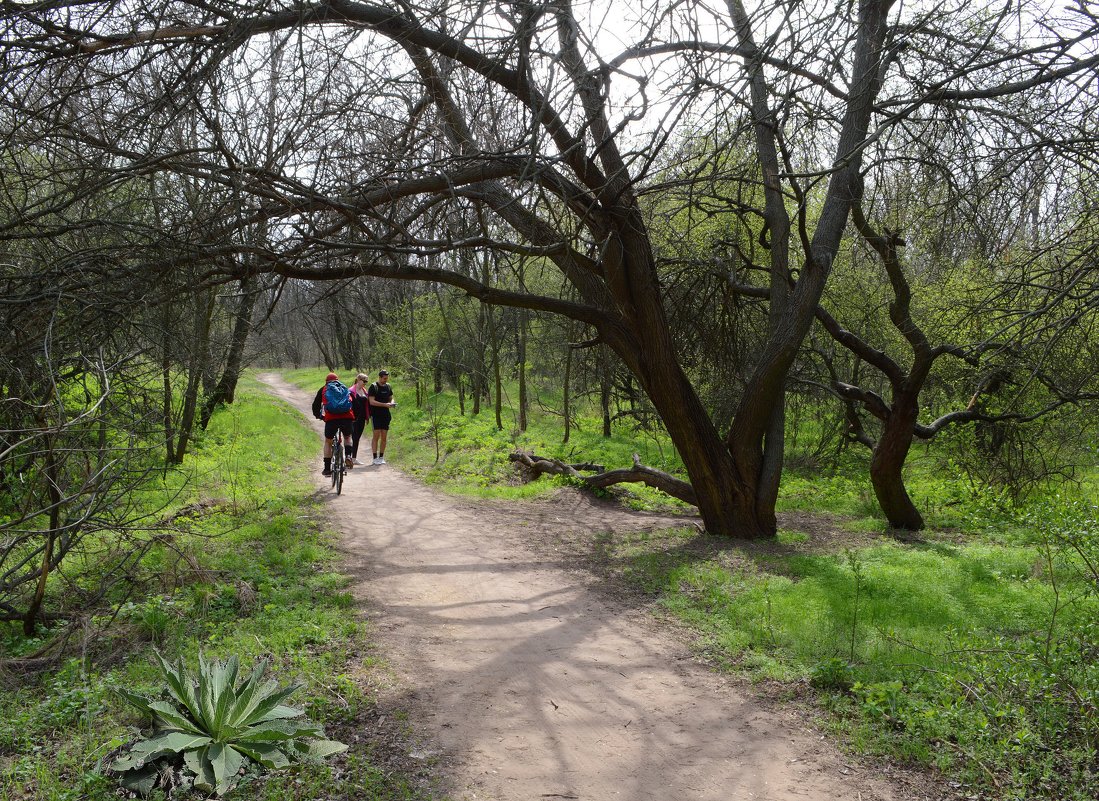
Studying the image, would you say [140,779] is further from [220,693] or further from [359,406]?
[359,406]

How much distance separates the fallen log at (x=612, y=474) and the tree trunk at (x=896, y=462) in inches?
115

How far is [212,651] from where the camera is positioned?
5.59m

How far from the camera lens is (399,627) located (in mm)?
6465

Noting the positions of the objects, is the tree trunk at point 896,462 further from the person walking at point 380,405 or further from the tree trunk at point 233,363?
the tree trunk at point 233,363

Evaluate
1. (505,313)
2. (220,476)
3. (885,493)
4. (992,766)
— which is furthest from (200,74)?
(505,313)

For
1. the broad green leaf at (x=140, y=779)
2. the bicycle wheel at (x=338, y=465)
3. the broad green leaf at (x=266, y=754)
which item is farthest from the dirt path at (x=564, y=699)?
the bicycle wheel at (x=338, y=465)

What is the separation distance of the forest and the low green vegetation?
0.12ft

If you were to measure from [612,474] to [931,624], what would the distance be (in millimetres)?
6625

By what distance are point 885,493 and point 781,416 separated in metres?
2.46

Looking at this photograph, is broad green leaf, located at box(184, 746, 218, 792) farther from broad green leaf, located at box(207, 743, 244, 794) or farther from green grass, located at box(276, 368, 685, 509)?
green grass, located at box(276, 368, 685, 509)

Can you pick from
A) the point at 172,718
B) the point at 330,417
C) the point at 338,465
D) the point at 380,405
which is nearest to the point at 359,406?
the point at 380,405

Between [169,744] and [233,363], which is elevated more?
[233,363]

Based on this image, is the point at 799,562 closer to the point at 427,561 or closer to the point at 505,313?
the point at 427,561

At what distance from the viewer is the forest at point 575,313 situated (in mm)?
4734
